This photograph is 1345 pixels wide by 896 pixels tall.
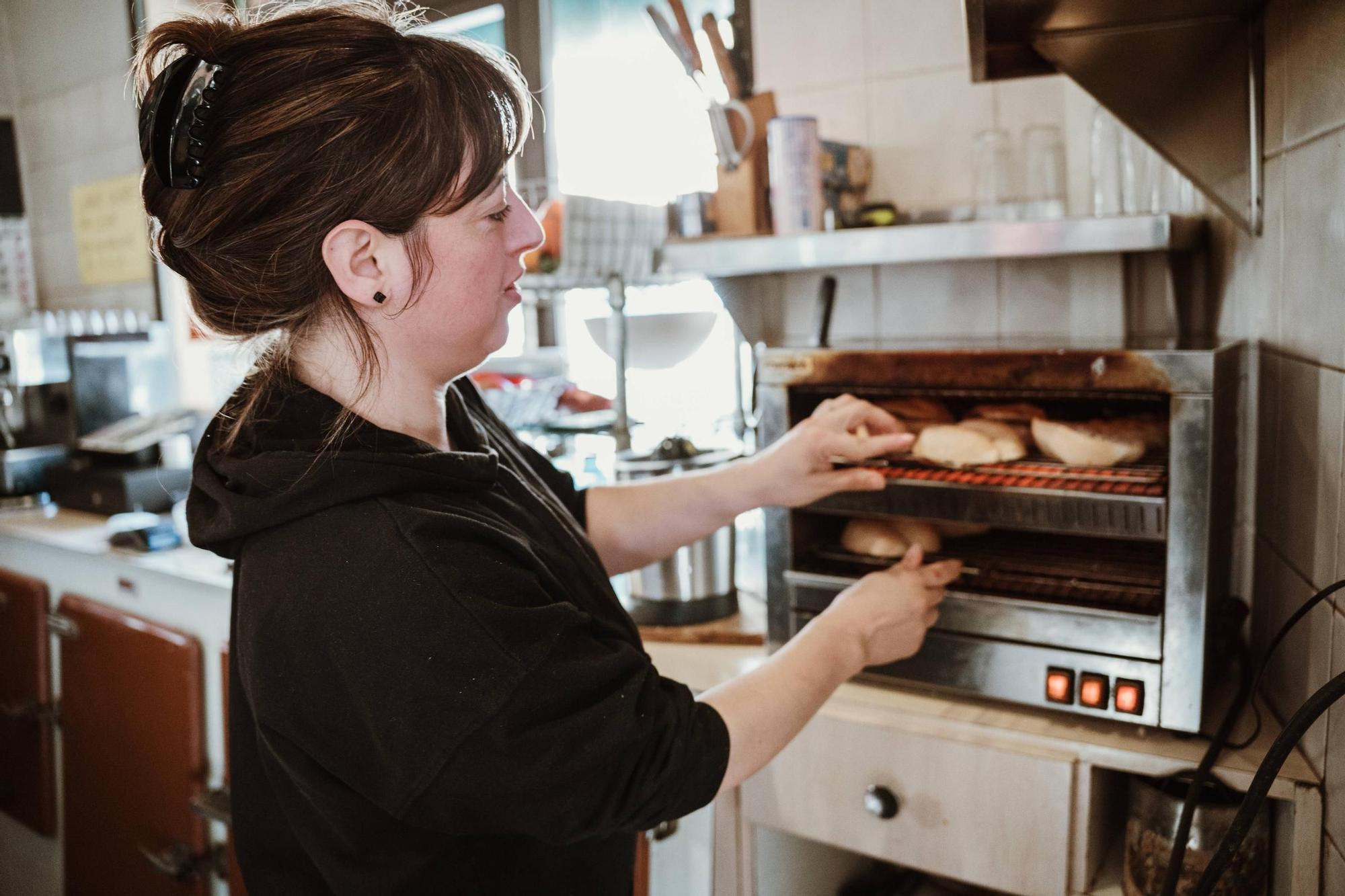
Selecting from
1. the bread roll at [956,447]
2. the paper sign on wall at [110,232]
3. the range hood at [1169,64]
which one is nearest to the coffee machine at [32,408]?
the paper sign on wall at [110,232]

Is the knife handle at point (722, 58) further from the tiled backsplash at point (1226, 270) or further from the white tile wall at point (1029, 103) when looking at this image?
the white tile wall at point (1029, 103)

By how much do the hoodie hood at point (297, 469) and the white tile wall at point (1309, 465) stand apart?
71 cm

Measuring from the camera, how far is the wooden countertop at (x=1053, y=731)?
961mm

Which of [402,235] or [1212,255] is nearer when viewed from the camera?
[402,235]

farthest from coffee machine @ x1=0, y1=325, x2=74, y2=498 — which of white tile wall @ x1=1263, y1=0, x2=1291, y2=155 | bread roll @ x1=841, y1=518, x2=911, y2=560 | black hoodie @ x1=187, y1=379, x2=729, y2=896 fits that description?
white tile wall @ x1=1263, y1=0, x2=1291, y2=155

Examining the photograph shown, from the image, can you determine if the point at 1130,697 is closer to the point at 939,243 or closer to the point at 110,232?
the point at 939,243

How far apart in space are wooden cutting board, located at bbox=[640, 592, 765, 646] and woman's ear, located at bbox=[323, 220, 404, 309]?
74 centimetres

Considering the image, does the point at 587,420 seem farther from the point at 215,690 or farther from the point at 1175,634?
the point at 1175,634

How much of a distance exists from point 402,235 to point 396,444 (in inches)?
6.4

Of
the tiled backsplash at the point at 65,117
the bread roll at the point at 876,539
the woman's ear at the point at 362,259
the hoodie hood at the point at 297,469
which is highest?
the tiled backsplash at the point at 65,117

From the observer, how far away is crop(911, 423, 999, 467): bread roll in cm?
109

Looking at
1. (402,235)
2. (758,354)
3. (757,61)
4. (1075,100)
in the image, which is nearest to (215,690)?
(758,354)

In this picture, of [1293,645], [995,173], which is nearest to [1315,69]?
[1293,645]

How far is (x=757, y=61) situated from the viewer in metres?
1.71
